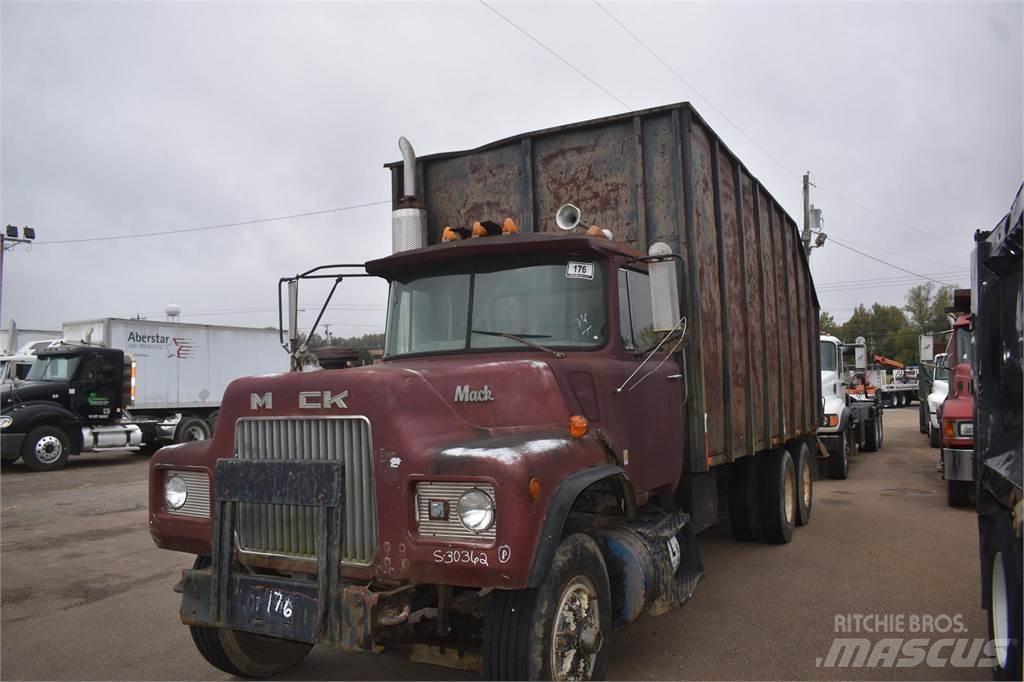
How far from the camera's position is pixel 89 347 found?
17703 millimetres

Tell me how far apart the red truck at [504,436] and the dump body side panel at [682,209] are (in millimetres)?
22

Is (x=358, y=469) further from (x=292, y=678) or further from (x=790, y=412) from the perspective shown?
(x=790, y=412)

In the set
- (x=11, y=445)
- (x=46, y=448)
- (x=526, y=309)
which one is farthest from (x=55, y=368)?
(x=526, y=309)

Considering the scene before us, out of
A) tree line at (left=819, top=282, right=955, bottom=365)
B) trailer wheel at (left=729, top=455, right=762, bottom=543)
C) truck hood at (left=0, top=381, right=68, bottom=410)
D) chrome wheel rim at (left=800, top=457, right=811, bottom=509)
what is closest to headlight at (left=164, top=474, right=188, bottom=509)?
trailer wheel at (left=729, top=455, right=762, bottom=543)

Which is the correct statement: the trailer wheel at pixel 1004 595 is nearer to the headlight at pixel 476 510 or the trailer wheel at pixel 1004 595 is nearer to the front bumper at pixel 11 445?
the headlight at pixel 476 510

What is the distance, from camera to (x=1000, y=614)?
3.77m

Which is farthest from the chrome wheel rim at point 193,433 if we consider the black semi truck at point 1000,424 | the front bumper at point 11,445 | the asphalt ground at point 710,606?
the black semi truck at point 1000,424

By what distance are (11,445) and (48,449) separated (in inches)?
32.0

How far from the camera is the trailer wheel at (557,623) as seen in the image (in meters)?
3.25

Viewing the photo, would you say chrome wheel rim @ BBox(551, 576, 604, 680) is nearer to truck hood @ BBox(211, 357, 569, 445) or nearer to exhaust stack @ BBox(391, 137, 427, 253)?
truck hood @ BBox(211, 357, 569, 445)

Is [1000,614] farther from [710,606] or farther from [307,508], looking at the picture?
[307,508]

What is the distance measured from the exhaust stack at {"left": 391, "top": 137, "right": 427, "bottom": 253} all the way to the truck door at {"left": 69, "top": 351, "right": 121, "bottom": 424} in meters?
14.3

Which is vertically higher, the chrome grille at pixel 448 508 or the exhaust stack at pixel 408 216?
the exhaust stack at pixel 408 216

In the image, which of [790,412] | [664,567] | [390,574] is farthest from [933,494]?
[390,574]
